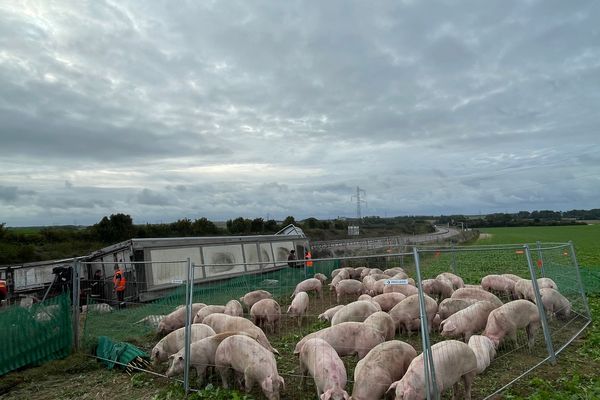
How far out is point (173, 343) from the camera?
28.8 ft

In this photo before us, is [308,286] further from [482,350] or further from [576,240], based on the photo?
[576,240]

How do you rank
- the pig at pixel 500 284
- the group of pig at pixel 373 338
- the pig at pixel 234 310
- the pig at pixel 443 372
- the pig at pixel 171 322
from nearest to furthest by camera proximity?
the pig at pixel 443 372 < the group of pig at pixel 373 338 < the pig at pixel 171 322 < the pig at pixel 234 310 < the pig at pixel 500 284

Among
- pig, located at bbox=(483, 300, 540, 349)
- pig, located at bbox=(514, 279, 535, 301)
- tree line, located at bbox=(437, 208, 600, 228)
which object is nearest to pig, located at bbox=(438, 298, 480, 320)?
Result: pig, located at bbox=(483, 300, 540, 349)

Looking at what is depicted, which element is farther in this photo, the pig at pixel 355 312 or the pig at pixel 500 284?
the pig at pixel 500 284

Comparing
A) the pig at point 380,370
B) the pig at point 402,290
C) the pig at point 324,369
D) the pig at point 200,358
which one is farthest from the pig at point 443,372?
the pig at point 402,290

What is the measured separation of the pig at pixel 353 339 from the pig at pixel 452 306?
285 centimetres

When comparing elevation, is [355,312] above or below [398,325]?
above

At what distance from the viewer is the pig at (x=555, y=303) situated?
10.5m

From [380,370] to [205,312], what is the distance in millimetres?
5712

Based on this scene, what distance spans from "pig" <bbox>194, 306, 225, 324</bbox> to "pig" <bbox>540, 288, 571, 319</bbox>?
8.42 metres

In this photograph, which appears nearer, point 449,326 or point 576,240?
point 449,326

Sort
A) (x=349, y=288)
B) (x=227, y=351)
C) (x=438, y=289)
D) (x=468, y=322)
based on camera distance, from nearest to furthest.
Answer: (x=227, y=351), (x=468, y=322), (x=438, y=289), (x=349, y=288)

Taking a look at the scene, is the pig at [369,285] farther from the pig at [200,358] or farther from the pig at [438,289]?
the pig at [200,358]

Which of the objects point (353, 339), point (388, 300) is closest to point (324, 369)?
point (353, 339)
